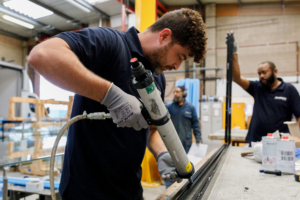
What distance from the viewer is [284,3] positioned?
23.7ft

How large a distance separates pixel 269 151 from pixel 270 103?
1.25 m

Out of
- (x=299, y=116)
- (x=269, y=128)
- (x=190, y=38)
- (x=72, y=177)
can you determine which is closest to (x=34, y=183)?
(x=72, y=177)

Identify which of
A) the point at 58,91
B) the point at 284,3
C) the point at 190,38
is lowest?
the point at 58,91

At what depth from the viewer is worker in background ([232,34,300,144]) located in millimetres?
2217

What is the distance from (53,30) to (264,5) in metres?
7.65

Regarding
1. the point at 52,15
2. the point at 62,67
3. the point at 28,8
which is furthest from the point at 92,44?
the point at 52,15

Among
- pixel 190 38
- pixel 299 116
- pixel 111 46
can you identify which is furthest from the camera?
pixel 299 116

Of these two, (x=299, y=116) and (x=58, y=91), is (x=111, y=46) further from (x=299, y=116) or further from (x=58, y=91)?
(x=299, y=116)

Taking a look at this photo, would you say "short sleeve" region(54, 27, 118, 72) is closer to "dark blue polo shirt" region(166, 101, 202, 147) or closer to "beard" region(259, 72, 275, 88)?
"beard" region(259, 72, 275, 88)

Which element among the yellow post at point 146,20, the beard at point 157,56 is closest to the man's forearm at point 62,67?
the beard at point 157,56

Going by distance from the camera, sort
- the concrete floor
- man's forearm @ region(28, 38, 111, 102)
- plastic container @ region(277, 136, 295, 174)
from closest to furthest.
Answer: man's forearm @ region(28, 38, 111, 102)
plastic container @ region(277, 136, 295, 174)
the concrete floor

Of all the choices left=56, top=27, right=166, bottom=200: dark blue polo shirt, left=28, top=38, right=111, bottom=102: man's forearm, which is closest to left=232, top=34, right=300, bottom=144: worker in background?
left=56, top=27, right=166, bottom=200: dark blue polo shirt

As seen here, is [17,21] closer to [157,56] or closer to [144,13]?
[157,56]

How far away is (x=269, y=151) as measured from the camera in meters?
1.21
